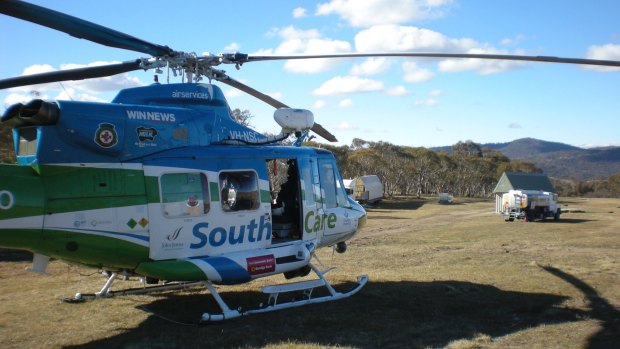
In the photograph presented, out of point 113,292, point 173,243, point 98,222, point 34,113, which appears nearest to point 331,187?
point 173,243

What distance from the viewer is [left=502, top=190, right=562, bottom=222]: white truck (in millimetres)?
32812

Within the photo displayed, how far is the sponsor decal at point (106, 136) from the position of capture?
7.57 m

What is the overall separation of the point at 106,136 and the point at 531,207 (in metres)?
30.3

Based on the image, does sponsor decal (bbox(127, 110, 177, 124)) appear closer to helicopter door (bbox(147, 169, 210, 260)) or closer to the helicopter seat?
helicopter door (bbox(147, 169, 210, 260))

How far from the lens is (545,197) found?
33.4 metres

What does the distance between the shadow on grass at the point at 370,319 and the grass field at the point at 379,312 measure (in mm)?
16

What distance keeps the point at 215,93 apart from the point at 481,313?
6.00 metres

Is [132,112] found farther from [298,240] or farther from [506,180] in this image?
[506,180]

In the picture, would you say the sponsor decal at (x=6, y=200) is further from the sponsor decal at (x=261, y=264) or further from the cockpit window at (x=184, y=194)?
the sponsor decal at (x=261, y=264)

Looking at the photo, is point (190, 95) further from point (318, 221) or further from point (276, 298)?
point (276, 298)

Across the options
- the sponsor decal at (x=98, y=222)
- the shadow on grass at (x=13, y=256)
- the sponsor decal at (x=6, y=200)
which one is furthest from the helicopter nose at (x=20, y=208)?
the shadow on grass at (x=13, y=256)

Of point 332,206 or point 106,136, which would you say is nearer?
point 106,136

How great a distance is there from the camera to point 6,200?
6.82 metres

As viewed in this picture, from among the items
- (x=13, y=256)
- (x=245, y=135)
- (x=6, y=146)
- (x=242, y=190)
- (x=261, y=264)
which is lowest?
(x=13, y=256)
